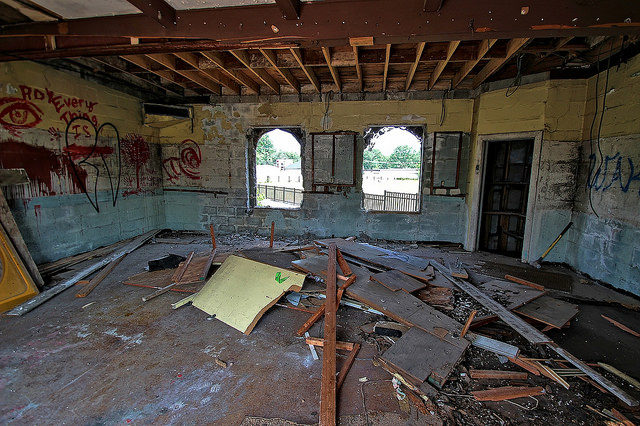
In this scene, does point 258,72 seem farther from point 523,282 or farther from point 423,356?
point 523,282

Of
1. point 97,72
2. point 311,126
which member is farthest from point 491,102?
point 97,72

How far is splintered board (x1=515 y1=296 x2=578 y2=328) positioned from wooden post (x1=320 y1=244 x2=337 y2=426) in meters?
2.07

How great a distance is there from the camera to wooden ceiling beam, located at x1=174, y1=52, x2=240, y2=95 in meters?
4.18

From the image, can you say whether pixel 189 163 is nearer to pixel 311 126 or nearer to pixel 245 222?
pixel 245 222

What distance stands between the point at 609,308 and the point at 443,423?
10.1 feet

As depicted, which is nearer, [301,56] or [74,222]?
[301,56]

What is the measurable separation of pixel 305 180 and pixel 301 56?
2638 millimetres

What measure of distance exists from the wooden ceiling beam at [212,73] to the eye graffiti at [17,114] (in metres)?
2.18

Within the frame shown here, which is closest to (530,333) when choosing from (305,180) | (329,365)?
(329,365)

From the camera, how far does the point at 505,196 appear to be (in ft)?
18.8

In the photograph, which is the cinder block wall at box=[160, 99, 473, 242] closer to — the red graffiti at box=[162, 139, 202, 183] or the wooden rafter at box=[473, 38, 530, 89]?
the red graffiti at box=[162, 139, 202, 183]

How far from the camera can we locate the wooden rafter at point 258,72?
4.05 m

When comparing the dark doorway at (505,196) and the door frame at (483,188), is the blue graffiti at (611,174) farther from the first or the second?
the dark doorway at (505,196)

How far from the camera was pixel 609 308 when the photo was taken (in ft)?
11.3
